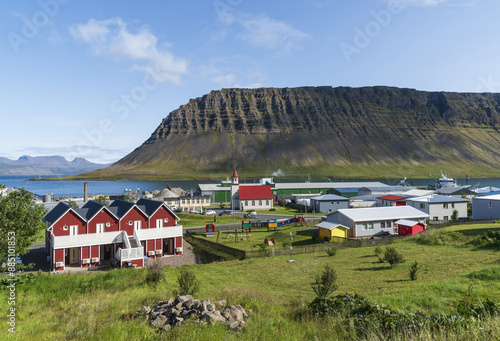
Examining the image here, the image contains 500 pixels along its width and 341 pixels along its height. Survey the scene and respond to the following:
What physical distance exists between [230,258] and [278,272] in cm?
933

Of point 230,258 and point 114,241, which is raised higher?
point 114,241

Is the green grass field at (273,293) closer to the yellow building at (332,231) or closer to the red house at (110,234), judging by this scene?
the yellow building at (332,231)

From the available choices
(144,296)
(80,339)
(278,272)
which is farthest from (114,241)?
(80,339)

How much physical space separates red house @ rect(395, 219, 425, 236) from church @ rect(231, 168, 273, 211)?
37.0m

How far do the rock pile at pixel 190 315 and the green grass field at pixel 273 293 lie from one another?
0.44 meters

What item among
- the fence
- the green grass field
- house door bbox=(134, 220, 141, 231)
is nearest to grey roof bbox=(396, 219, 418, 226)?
the fence

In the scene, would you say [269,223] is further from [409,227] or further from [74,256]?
[74,256]

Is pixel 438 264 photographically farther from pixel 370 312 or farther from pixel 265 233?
pixel 265 233

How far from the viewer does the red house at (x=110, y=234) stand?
3138 centimetres

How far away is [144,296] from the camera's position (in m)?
15.4

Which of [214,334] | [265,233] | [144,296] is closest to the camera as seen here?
[214,334]

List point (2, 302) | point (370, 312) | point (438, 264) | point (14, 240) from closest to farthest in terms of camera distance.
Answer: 1. point (370, 312)
2. point (2, 302)
3. point (14, 240)
4. point (438, 264)

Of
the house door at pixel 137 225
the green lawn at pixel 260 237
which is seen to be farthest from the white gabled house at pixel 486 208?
the house door at pixel 137 225

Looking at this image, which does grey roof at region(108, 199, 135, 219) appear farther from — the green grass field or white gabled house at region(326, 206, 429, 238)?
white gabled house at region(326, 206, 429, 238)
